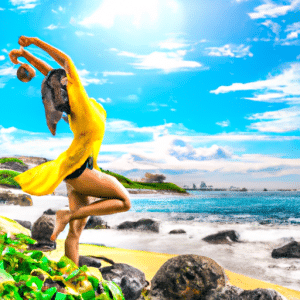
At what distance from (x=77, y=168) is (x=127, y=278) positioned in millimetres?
1388

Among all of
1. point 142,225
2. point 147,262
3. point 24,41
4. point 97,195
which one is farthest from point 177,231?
point 24,41

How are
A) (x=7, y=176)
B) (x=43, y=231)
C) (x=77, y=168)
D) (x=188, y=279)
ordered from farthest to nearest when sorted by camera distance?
(x=7, y=176) → (x=43, y=231) → (x=188, y=279) → (x=77, y=168)

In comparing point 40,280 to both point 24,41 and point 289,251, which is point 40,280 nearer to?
point 24,41

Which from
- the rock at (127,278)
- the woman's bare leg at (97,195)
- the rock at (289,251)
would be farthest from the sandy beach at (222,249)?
the woman's bare leg at (97,195)

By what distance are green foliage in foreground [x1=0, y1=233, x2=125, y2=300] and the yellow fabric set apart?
1.07 m

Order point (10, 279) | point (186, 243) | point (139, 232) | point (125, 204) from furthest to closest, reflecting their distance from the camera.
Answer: point (139, 232) → point (186, 243) → point (125, 204) → point (10, 279)

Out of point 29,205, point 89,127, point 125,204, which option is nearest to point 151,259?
point 125,204

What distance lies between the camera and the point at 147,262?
4.01 metres

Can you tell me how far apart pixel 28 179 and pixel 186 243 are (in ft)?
17.5

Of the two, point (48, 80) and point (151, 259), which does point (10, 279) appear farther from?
point (151, 259)

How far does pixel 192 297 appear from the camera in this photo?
3.03 meters

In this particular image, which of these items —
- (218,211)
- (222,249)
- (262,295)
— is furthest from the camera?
(218,211)

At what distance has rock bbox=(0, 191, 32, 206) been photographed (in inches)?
405

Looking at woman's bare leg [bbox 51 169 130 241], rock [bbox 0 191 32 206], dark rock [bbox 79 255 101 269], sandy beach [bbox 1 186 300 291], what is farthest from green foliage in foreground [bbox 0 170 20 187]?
woman's bare leg [bbox 51 169 130 241]
